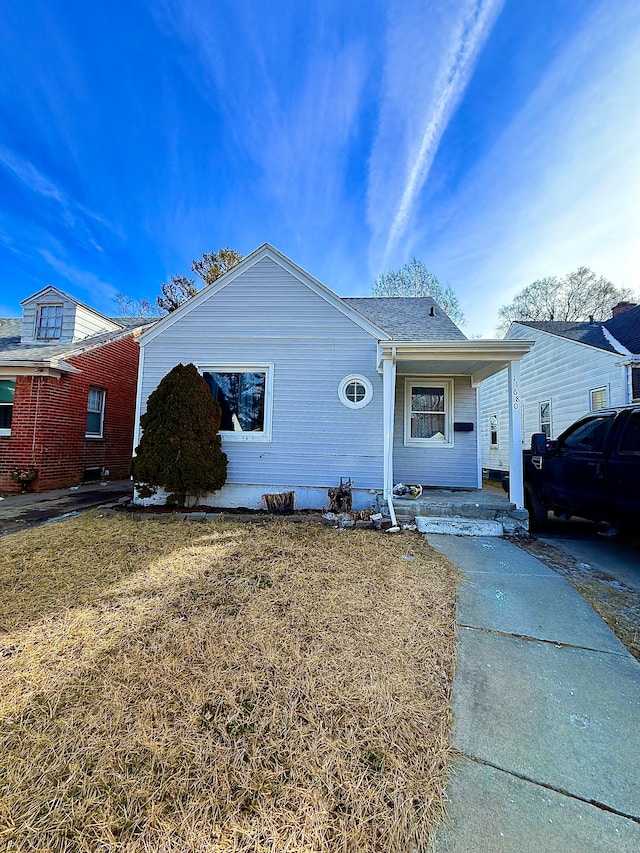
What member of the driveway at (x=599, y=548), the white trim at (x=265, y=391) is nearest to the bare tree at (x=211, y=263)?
the white trim at (x=265, y=391)

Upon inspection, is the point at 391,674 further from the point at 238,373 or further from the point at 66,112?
the point at 66,112

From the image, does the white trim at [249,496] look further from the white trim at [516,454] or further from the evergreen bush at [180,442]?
the white trim at [516,454]

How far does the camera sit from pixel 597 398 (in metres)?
9.52

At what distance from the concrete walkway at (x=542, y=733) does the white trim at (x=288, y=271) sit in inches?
218

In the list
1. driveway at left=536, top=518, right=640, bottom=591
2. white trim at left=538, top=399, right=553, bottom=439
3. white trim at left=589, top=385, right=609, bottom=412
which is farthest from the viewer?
white trim at left=538, top=399, right=553, bottom=439

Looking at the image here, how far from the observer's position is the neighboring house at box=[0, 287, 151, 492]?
892cm

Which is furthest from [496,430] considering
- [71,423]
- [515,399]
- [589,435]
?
[71,423]

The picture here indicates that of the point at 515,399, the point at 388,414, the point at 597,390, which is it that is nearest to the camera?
the point at 515,399

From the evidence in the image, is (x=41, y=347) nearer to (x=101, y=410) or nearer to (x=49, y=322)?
(x=49, y=322)

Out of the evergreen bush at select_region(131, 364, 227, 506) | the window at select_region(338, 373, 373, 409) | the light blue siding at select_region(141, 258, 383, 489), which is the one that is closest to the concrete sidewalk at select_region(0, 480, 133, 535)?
the evergreen bush at select_region(131, 364, 227, 506)

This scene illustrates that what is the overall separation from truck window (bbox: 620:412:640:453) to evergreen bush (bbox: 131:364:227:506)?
635 centimetres

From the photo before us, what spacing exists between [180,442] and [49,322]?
26.5 ft

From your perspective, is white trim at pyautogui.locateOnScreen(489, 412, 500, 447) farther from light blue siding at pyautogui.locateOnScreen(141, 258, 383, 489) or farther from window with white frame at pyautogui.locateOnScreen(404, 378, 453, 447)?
light blue siding at pyautogui.locateOnScreen(141, 258, 383, 489)

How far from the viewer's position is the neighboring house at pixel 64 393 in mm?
8922
